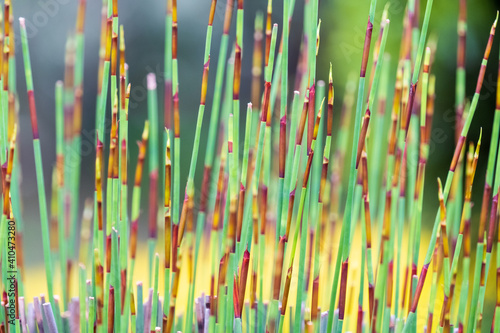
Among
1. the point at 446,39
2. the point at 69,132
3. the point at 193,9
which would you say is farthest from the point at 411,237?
the point at 193,9

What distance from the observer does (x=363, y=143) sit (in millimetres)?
625

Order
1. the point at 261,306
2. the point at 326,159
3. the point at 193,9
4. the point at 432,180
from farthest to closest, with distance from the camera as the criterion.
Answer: the point at 193,9
the point at 432,180
the point at 261,306
the point at 326,159

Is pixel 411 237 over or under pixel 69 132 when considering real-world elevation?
under

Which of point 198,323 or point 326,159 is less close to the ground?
point 326,159

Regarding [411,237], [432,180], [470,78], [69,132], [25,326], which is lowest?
[25,326]

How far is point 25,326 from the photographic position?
2.60ft

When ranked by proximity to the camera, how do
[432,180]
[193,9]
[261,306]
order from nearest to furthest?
[261,306] < [432,180] < [193,9]

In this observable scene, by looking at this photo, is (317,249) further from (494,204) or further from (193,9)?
(193,9)

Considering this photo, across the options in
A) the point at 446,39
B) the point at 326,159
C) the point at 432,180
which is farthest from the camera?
the point at 432,180

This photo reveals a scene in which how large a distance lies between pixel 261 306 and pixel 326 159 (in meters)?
0.23

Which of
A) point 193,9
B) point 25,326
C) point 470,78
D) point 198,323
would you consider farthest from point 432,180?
point 25,326

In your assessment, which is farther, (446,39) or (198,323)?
(446,39)

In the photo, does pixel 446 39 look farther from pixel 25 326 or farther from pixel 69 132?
pixel 25 326

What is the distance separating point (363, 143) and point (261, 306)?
0.26m
